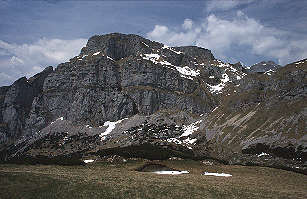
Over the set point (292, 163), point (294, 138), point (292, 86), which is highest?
point (292, 86)

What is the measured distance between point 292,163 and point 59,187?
106105mm

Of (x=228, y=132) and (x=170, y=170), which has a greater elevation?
(x=228, y=132)

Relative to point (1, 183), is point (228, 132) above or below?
above

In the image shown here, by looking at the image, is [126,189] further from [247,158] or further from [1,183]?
[247,158]

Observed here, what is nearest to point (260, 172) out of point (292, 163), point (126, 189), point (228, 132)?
point (126, 189)

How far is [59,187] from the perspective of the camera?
34.3 meters

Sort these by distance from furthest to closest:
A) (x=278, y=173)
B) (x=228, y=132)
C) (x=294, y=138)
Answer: (x=228, y=132)
(x=294, y=138)
(x=278, y=173)

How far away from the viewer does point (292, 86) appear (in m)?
195

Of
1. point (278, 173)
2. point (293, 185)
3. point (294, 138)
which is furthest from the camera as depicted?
point (294, 138)

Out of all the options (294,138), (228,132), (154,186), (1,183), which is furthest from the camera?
(228,132)

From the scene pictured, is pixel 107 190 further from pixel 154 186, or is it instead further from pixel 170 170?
pixel 170 170

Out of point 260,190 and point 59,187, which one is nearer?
point 59,187

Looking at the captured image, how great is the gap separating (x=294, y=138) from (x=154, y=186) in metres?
126

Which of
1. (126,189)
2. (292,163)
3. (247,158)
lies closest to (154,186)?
(126,189)
